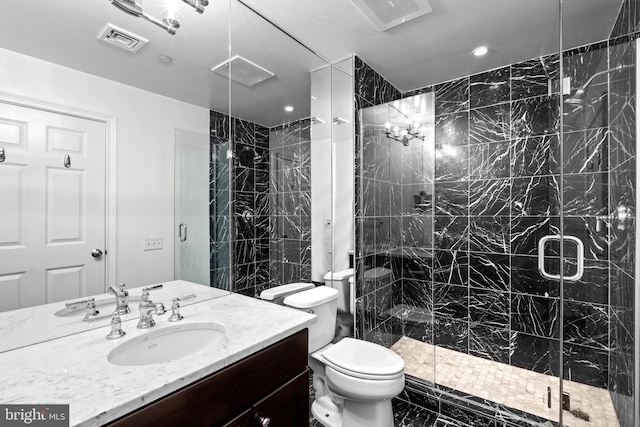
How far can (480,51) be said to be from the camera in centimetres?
221

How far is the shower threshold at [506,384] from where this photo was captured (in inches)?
55.4

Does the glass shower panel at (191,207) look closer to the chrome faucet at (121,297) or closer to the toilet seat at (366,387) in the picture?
the chrome faucet at (121,297)

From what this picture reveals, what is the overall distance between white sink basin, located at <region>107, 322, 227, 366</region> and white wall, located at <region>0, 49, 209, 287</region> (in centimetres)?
22

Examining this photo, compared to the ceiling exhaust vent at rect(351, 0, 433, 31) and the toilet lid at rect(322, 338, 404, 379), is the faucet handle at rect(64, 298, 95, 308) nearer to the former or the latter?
the toilet lid at rect(322, 338, 404, 379)

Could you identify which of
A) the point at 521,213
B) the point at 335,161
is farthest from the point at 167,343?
the point at 521,213

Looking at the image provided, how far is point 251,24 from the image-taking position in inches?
68.2

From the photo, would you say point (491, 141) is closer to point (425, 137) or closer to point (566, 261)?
point (425, 137)

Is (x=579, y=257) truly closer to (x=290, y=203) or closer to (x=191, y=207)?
(x=290, y=203)

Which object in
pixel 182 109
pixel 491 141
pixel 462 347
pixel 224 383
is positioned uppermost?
pixel 491 141

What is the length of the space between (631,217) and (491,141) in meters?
1.50

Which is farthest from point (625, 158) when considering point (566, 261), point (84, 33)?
point (84, 33)

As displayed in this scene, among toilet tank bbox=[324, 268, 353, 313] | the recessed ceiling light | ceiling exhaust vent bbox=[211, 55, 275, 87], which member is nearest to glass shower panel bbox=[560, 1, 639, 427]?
the recessed ceiling light

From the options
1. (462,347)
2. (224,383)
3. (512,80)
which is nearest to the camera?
(224,383)

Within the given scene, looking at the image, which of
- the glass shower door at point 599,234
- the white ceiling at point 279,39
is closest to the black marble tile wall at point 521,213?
the glass shower door at point 599,234
